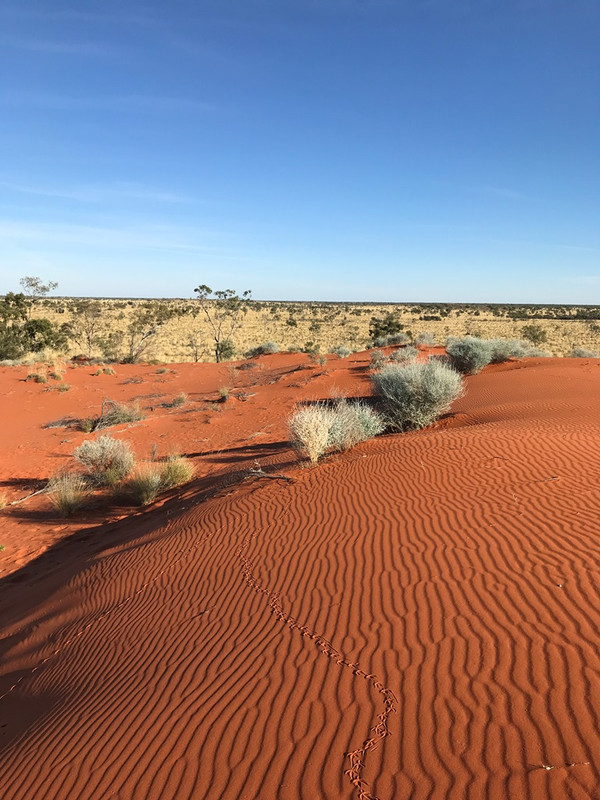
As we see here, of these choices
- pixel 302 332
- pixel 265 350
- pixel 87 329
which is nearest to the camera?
pixel 265 350

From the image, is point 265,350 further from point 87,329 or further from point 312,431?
point 312,431

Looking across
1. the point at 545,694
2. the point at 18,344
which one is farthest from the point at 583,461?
the point at 18,344

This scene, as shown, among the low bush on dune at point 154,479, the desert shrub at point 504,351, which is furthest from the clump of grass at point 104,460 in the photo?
the desert shrub at point 504,351

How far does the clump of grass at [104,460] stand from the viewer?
1245 cm

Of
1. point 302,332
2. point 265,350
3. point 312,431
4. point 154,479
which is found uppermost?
point 312,431

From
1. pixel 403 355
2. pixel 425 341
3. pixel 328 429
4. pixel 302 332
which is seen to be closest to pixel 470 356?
pixel 403 355

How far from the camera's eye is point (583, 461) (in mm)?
7730

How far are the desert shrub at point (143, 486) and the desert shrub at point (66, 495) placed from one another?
3.11ft

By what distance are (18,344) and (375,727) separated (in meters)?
35.3

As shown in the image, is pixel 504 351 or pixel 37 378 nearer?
pixel 504 351

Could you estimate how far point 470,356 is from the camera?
70.3 ft

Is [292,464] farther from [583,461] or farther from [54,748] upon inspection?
[54,748]

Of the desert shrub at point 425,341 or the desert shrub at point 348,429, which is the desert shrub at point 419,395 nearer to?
the desert shrub at point 348,429

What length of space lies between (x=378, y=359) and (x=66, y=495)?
1638cm
